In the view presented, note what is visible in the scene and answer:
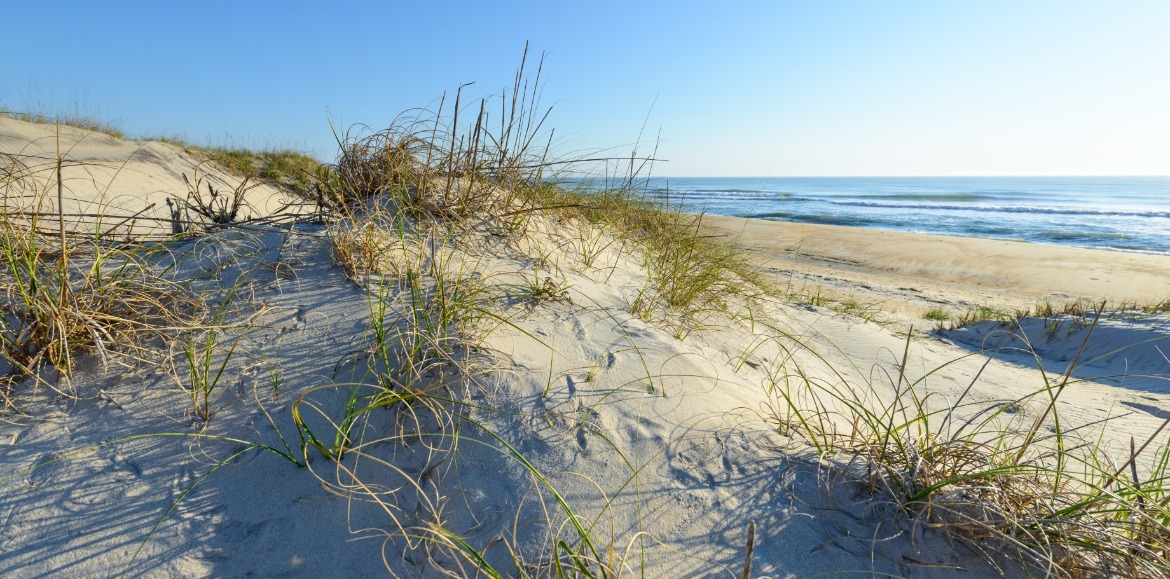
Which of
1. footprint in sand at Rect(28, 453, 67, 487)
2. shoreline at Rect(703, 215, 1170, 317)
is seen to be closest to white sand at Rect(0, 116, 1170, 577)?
footprint in sand at Rect(28, 453, 67, 487)

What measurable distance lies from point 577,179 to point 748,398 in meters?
2.59

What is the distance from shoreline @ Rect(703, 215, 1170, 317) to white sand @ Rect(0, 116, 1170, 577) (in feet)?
11.8

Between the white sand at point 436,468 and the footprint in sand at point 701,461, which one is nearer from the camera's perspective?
the white sand at point 436,468

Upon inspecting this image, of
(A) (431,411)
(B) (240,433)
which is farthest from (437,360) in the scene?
(B) (240,433)

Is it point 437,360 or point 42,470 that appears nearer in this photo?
point 42,470

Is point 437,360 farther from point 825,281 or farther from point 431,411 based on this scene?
point 825,281

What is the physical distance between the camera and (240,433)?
5.44 ft

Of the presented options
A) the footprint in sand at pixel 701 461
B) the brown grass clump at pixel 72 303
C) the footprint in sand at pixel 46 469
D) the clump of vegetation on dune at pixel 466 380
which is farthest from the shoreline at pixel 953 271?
the footprint in sand at pixel 46 469

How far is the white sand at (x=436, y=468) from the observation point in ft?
4.48

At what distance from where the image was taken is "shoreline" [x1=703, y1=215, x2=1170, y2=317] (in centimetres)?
688

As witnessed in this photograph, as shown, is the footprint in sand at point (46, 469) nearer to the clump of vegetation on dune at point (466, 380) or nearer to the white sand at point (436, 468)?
the white sand at point (436, 468)

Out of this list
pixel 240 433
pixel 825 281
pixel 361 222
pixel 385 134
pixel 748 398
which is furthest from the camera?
pixel 825 281

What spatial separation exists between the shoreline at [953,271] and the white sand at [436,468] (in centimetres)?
361

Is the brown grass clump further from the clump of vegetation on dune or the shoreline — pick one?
the shoreline
